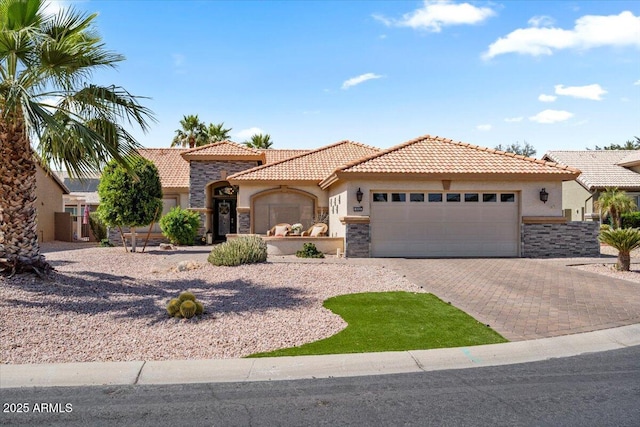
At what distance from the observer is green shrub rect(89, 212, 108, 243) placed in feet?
99.9

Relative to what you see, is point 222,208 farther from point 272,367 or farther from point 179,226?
point 272,367

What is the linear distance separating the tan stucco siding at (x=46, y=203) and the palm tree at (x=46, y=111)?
64.1 ft

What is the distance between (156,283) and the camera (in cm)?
1220

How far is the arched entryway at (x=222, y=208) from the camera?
94.3 ft

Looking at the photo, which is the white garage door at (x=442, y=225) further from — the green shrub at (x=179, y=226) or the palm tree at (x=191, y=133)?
the palm tree at (x=191, y=133)

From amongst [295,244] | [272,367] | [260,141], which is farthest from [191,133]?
[272,367]

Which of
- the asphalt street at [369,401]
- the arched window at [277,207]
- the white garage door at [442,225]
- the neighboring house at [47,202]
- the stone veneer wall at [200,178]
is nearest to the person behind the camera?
the asphalt street at [369,401]

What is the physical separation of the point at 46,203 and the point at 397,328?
28.0 meters

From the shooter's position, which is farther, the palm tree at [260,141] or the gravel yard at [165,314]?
the palm tree at [260,141]

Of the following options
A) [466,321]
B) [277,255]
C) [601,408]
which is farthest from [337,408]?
[277,255]

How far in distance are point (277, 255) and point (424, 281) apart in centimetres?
805

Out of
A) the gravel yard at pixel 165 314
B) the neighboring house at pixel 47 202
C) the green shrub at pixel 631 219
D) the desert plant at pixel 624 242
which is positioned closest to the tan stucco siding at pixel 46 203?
the neighboring house at pixel 47 202

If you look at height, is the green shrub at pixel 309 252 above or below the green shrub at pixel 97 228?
below

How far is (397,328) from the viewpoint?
8172 millimetres
